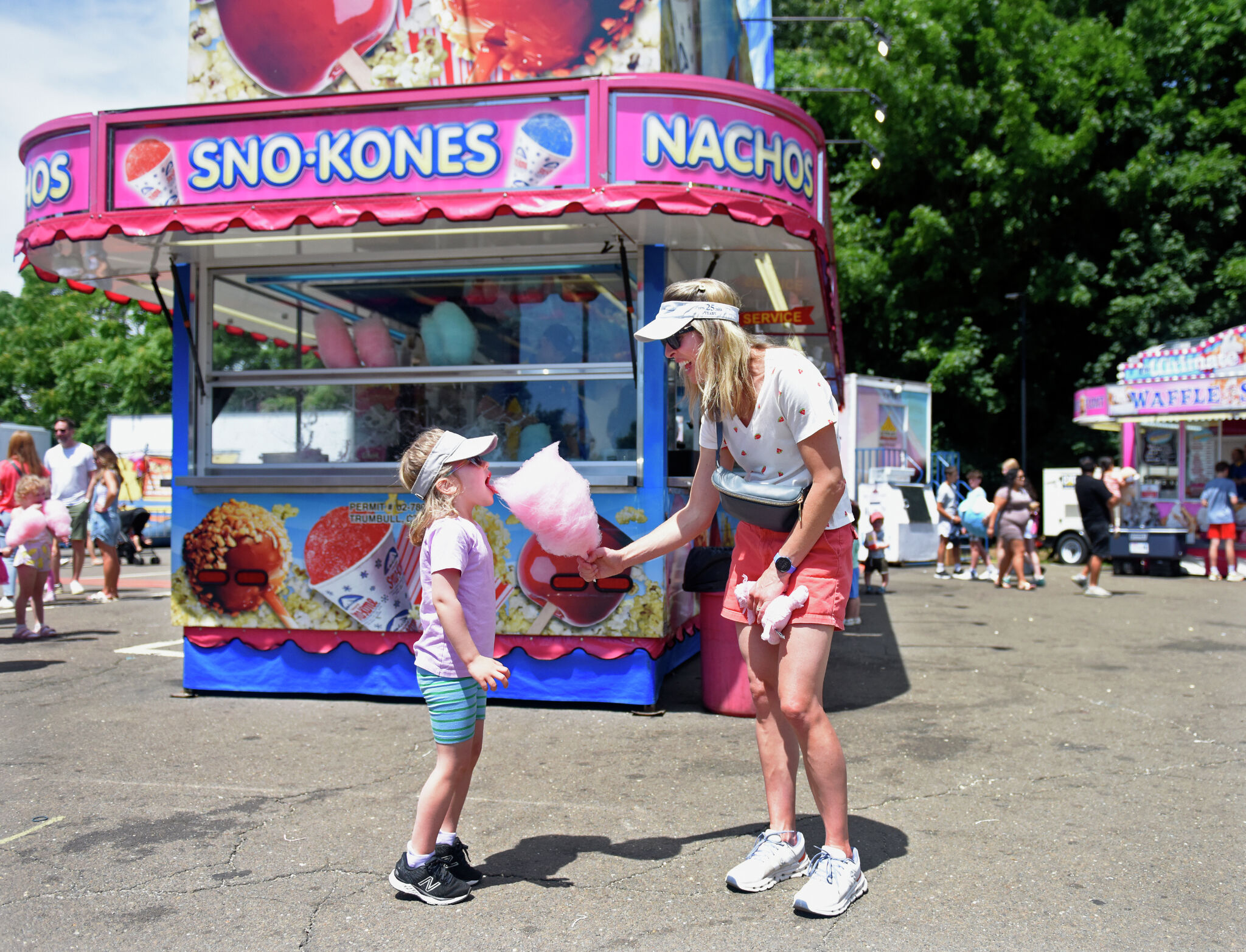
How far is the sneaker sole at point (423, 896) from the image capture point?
3207mm

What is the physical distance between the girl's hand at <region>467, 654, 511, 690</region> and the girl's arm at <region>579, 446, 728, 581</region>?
0.58 m

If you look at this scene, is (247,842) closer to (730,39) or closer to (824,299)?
(824,299)

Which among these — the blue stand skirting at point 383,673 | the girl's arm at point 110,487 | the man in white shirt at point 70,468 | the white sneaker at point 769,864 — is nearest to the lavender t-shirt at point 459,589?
the white sneaker at point 769,864

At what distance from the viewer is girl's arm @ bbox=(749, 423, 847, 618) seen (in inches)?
126

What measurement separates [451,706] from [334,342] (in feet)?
12.2

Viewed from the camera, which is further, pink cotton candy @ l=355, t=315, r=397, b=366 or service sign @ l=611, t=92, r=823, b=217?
pink cotton candy @ l=355, t=315, r=397, b=366

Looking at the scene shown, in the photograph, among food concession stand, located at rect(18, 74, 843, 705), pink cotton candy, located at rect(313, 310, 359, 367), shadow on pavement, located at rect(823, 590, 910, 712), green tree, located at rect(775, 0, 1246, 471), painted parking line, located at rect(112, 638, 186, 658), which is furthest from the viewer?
green tree, located at rect(775, 0, 1246, 471)

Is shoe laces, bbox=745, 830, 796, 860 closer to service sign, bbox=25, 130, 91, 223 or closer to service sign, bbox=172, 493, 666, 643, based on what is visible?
service sign, bbox=172, 493, 666, 643

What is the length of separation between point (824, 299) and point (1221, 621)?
20.5 ft

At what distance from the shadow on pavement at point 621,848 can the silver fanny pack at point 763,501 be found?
124cm

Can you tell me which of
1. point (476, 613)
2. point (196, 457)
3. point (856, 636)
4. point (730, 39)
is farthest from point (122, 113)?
point (856, 636)

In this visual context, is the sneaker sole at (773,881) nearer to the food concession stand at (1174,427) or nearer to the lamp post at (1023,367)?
the food concession stand at (1174,427)

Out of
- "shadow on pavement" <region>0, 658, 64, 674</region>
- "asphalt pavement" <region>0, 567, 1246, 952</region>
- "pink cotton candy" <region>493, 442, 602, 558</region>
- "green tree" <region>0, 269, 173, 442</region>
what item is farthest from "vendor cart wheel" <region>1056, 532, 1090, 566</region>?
"green tree" <region>0, 269, 173, 442</region>

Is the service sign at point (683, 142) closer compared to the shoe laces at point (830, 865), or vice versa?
the shoe laces at point (830, 865)
